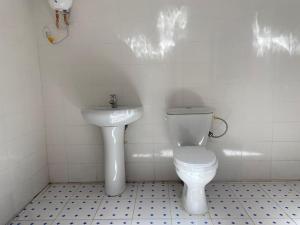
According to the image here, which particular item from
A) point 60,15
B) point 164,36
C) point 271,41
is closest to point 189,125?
point 164,36

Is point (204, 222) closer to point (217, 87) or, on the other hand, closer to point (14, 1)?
point (217, 87)

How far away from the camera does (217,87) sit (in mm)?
2172

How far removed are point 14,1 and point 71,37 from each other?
0.50m

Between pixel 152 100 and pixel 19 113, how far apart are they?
1.15 meters

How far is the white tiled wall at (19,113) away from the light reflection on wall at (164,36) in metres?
0.90

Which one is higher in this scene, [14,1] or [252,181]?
[14,1]

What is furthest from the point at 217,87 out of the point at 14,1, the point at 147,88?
the point at 14,1

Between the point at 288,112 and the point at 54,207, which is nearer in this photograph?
the point at 54,207

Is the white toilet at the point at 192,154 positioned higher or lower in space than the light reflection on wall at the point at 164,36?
lower

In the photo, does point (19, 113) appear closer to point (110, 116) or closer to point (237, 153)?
point (110, 116)

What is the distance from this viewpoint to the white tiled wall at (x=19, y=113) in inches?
67.1

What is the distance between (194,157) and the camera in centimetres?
172

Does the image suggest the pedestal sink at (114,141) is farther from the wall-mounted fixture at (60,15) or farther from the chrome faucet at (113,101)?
the wall-mounted fixture at (60,15)

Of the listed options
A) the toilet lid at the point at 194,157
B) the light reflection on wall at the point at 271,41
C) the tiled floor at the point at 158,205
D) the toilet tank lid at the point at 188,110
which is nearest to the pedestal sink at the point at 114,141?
the tiled floor at the point at 158,205
